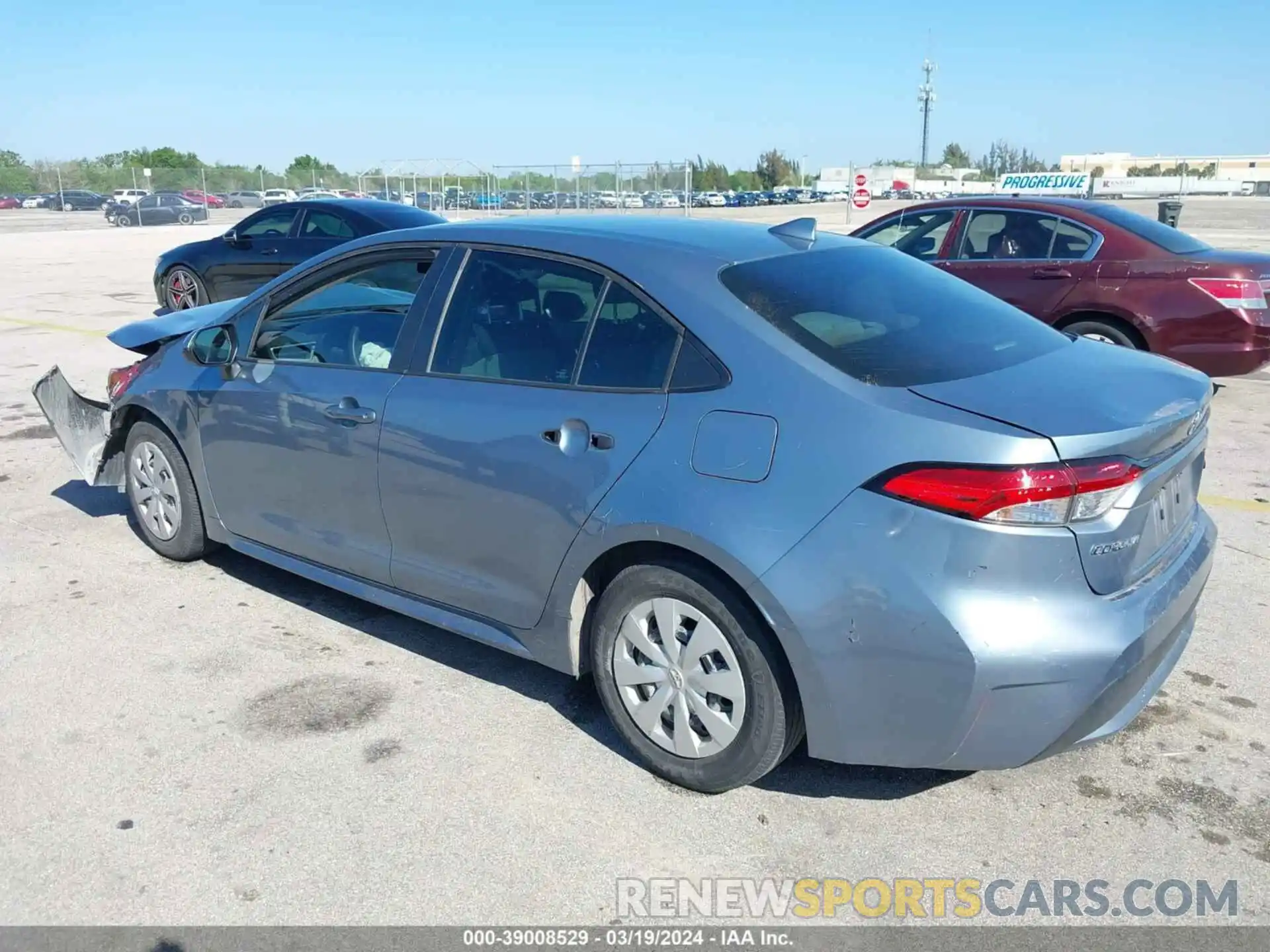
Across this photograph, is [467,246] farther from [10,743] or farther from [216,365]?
[10,743]

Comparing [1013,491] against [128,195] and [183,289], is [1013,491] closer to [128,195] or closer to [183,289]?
[183,289]

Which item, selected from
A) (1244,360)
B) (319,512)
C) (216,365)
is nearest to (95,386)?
(216,365)

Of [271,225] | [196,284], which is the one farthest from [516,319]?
[196,284]

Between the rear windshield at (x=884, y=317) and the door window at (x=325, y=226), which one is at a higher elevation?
the rear windshield at (x=884, y=317)

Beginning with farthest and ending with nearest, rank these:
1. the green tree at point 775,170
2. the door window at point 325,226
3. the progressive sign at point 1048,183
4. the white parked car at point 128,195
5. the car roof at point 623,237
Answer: the green tree at point 775,170
the progressive sign at point 1048,183
the white parked car at point 128,195
the door window at point 325,226
the car roof at point 623,237

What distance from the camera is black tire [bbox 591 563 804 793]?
3.00 metres

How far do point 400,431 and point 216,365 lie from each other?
132 centimetres

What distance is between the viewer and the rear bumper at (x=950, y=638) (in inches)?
106

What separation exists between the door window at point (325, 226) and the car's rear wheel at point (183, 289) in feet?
5.29

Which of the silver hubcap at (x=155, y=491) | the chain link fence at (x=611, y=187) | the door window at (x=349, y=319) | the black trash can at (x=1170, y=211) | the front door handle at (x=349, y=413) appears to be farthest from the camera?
the chain link fence at (x=611, y=187)

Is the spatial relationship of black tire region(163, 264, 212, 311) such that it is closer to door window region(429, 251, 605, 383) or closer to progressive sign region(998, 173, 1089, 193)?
door window region(429, 251, 605, 383)

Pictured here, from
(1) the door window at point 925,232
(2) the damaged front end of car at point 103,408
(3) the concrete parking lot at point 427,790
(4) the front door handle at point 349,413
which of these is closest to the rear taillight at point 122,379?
(2) the damaged front end of car at point 103,408

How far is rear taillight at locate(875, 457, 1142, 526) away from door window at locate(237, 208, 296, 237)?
36.7 feet

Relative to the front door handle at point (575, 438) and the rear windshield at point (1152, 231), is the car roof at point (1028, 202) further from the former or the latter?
the front door handle at point (575, 438)
